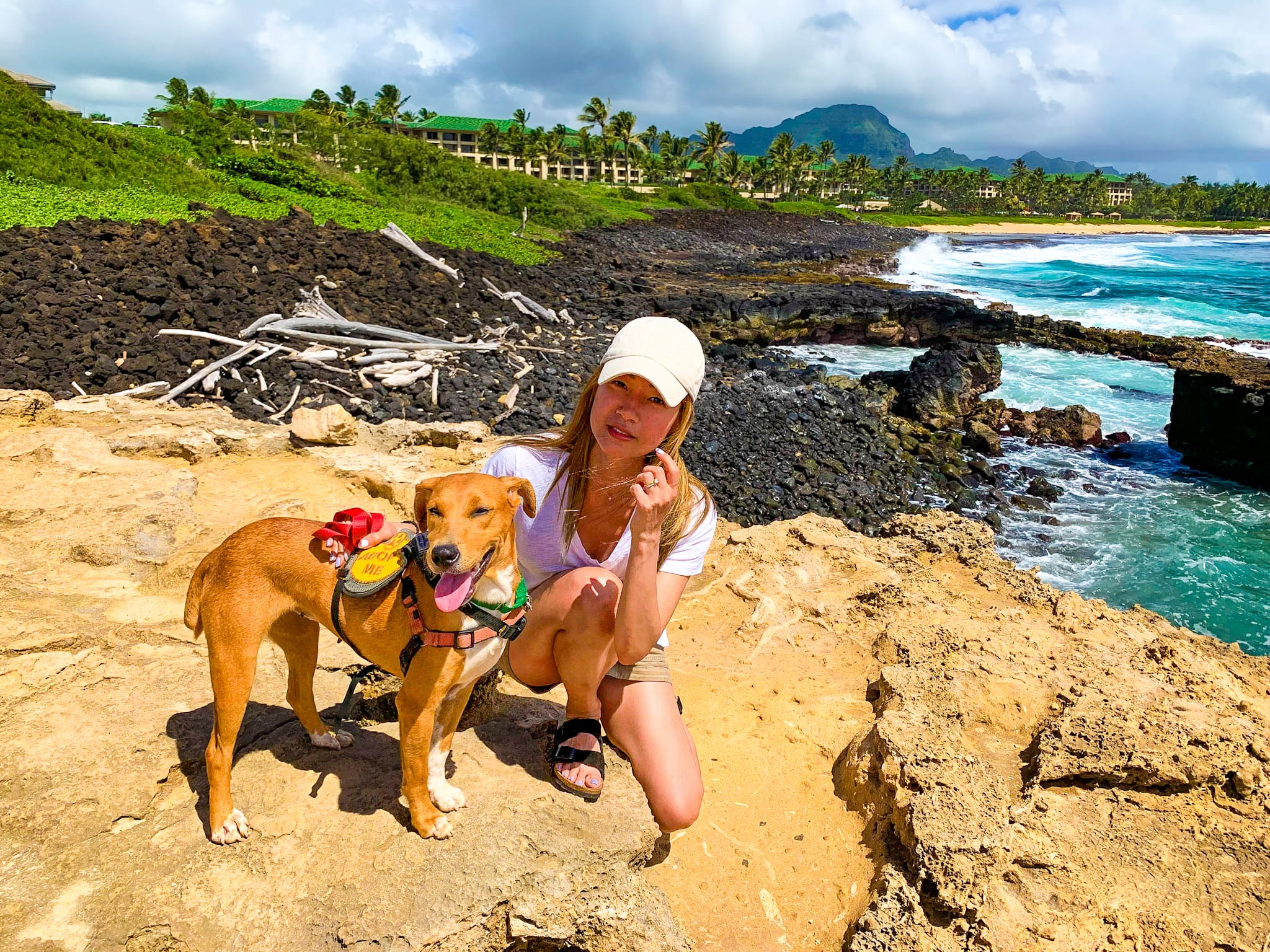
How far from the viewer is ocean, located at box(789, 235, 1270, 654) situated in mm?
9312

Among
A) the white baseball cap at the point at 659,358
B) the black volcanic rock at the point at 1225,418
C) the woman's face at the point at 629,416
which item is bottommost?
the black volcanic rock at the point at 1225,418

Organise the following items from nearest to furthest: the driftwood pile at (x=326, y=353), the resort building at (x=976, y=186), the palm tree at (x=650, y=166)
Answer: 1. the driftwood pile at (x=326, y=353)
2. the palm tree at (x=650, y=166)
3. the resort building at (x=976, y=186)

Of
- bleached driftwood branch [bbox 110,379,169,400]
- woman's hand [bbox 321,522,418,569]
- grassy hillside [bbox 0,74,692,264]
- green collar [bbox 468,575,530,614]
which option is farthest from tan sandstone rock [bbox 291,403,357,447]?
grassy hillside [bbox 0,74,692,264]

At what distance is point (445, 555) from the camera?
7.67 ft

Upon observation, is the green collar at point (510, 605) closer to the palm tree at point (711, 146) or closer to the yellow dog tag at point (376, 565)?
the yellow dog tag at point (376, 565)

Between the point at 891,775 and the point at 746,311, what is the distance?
68.4 ft

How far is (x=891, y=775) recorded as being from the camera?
→ 11.1ft

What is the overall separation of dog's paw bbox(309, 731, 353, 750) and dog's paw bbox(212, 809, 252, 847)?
20.8 inches

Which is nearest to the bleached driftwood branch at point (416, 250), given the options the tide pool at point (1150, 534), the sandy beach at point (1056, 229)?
the tide pool at point (1150, 534)

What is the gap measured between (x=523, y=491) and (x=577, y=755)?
1.26 metres

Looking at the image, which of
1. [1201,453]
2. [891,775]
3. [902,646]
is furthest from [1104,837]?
[1201,453]

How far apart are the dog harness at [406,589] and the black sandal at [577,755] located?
770mm

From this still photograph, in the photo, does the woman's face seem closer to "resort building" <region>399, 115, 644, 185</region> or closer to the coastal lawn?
the coastal lawn

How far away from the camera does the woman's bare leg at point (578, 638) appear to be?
321 cm
